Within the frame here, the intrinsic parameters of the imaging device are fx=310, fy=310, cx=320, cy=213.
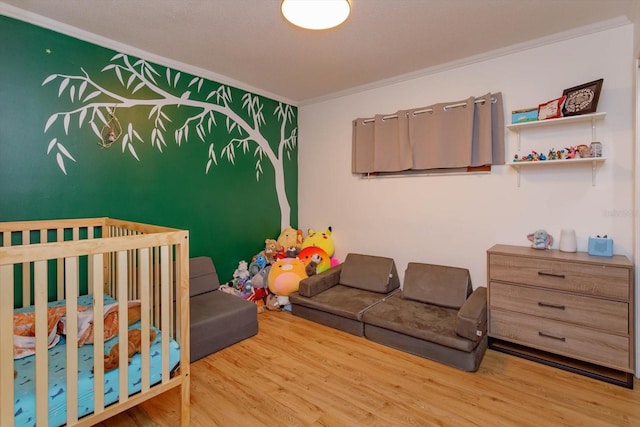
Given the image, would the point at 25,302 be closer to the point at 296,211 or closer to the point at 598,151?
the point at 296,211

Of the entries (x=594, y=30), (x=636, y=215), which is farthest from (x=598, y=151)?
(x=594, y=30)

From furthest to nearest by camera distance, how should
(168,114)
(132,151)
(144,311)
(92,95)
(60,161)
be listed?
1. (168,114)
2. (132,151)
3. (92,95)
4. (60,161)
5. (144,311)

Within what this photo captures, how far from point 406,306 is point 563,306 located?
1156 mm

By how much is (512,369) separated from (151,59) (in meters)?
3.93

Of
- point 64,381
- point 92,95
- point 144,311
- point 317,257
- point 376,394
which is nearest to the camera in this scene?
point 64,381

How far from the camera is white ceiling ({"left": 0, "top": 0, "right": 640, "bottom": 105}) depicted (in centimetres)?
209

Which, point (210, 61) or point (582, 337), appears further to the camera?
point (210, 61)

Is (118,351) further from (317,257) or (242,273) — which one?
(317,257)

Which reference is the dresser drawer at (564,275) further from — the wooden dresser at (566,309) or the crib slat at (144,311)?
the crib slat at (144,311)

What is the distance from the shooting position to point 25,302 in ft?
7.22

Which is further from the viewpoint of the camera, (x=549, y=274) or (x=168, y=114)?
(x=168, y=114)

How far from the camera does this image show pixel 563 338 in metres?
2.18

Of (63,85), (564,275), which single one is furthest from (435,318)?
(63,85)

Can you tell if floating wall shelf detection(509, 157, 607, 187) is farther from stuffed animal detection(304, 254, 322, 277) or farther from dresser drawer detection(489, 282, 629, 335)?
stuffed animal detection(304, 254, 322, 277)
